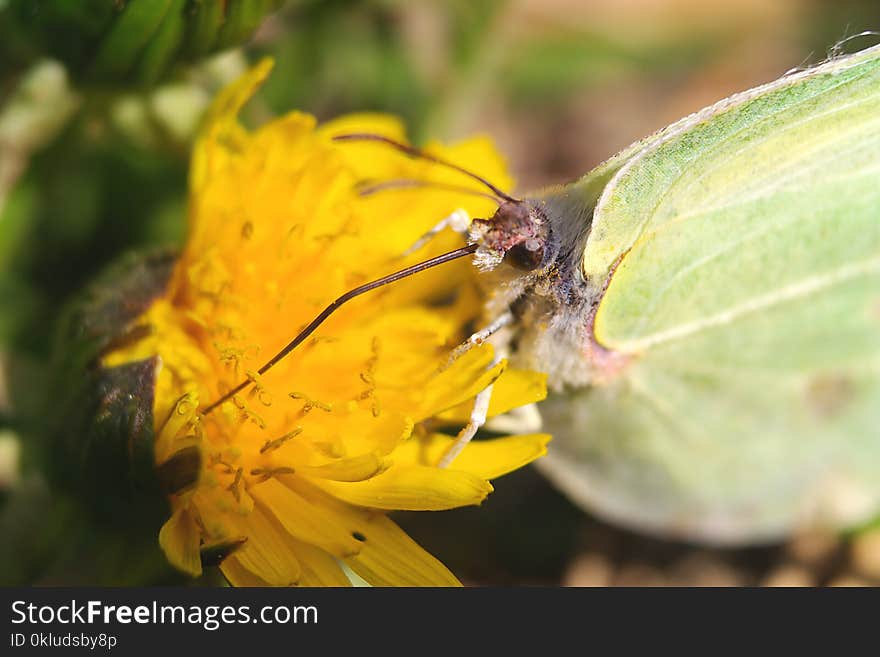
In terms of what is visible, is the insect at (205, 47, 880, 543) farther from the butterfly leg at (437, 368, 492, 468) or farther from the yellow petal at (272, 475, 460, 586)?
the yellow petal at (272, 475, 460, 586)

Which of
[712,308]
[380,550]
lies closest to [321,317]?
[380,550]

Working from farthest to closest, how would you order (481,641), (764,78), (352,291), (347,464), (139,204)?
(764,78) < (139,204) < (481,641) < (352,291) < (347,464)

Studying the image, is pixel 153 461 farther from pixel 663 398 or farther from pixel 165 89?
pixel 663 398

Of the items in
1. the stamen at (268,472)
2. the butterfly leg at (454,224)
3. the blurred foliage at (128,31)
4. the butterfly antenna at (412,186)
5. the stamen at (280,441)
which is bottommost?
the stamen at (268,472)

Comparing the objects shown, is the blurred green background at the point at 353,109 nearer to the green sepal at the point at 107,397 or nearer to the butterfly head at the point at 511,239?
the green sepal at the point at 107,397

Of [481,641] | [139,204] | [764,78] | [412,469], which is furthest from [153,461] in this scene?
[764,78]

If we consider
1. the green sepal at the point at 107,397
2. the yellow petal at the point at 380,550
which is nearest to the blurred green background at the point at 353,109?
the green sepal at the point at 107,397
